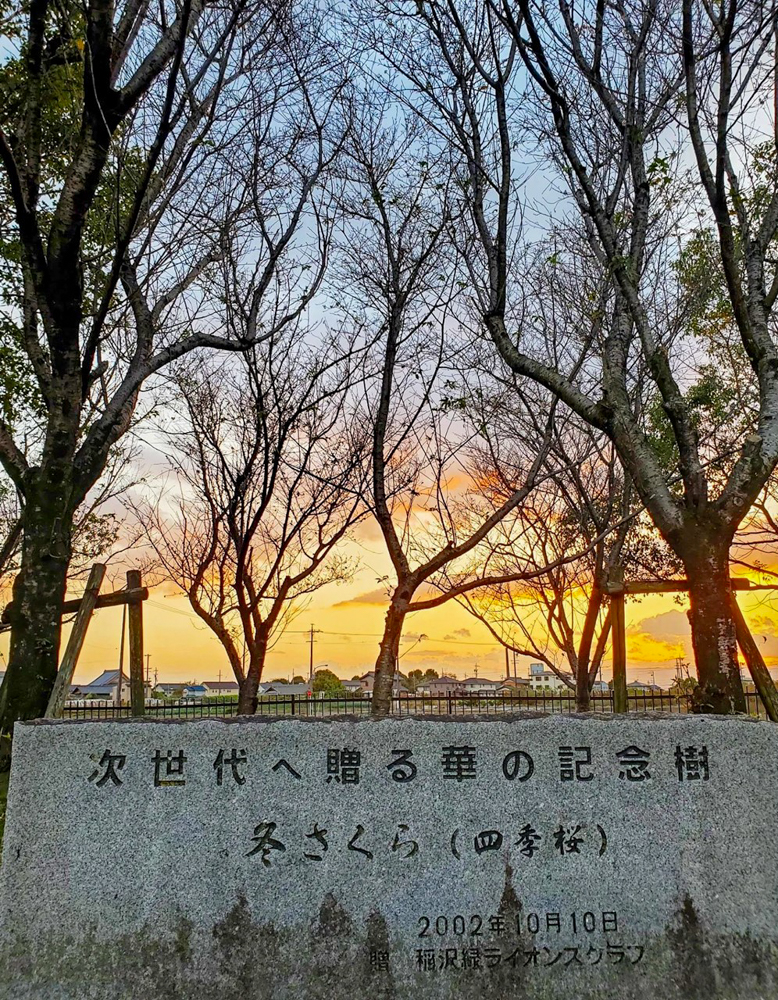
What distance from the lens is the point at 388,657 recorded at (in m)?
7.62

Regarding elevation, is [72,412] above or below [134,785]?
above

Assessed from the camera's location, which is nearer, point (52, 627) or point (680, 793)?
point (680, 793)

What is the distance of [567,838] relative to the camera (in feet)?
11.8

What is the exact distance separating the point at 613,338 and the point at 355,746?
15.5 feet

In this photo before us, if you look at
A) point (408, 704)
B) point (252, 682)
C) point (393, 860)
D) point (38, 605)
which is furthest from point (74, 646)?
point (408, 704)

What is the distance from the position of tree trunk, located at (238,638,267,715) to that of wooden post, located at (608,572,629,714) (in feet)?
17.8

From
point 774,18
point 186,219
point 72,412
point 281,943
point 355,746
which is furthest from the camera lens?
point 186,219

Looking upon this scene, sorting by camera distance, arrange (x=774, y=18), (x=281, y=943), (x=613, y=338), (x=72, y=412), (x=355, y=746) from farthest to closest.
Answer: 1. (x=613, y=338)
2. (x=72, y=412)
3. (x=774, y=18)
4. (x=355, y=746)
5. (x=281, y=943)

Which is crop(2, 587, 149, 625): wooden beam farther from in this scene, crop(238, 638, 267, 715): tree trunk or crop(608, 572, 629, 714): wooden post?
crop(238, 638, 267, 715): tree trunk

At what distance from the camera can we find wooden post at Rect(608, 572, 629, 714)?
5.36 m

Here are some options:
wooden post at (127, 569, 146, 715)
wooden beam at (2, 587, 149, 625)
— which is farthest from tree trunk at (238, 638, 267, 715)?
wooden beam at (2, 587, 149, 625)

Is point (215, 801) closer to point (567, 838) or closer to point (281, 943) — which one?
point (281, 943)

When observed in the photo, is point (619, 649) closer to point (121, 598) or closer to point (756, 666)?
point (756, 666)

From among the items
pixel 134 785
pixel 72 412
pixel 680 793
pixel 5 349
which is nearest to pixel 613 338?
pixel 680 793
